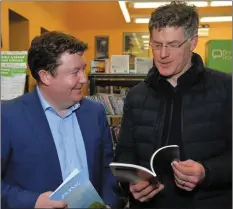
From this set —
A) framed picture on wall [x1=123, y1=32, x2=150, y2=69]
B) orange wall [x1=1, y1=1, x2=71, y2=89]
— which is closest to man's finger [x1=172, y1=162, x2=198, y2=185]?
orange wall [x1=1, y1=1, x2=71, y2=89]

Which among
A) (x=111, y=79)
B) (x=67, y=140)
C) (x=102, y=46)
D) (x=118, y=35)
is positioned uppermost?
(x=118, y=35)

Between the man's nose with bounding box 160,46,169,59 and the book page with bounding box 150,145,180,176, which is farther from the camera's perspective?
the man's nose with bounding box 160,46,169,59

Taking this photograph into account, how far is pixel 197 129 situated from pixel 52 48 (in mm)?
812

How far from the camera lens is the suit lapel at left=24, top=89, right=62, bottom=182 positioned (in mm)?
1488

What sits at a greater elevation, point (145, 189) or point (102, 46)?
point (102, 46)

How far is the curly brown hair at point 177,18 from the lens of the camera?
1567 millimetres

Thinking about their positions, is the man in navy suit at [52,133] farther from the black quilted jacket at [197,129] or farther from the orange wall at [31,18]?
the orange wall at [31,18]

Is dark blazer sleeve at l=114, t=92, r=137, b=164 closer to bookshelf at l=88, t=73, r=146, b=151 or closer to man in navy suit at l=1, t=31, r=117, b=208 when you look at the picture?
man in navy suit at l=1, t=31, r=117, b=208

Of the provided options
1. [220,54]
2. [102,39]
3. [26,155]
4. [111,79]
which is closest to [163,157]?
[26,155]

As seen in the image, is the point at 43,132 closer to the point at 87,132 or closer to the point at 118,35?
the point at 87,132

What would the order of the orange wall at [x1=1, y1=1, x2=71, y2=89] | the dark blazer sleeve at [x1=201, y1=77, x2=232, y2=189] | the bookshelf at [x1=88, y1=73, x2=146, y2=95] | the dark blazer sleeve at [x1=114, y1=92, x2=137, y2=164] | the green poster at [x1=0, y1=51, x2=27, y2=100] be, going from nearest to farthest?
the dark blazer sleeve at [x1=201, y1=77, x2=232, y2=189], the dark blazer sleeve at [x1=114, y1=92, x2=137, y2=164], the green poster at [x1=0, y1=51, x2=27, y2=100], the bookshelf at [x1=88, y1=73, x2=146, y2=95], the orange wall at [x1=1, y1=1, x2=71, y2=89]

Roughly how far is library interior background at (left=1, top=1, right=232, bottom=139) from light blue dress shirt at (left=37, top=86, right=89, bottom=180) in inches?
19.3

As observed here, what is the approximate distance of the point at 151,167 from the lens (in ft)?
4.32

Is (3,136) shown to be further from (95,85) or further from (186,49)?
(95,85)
